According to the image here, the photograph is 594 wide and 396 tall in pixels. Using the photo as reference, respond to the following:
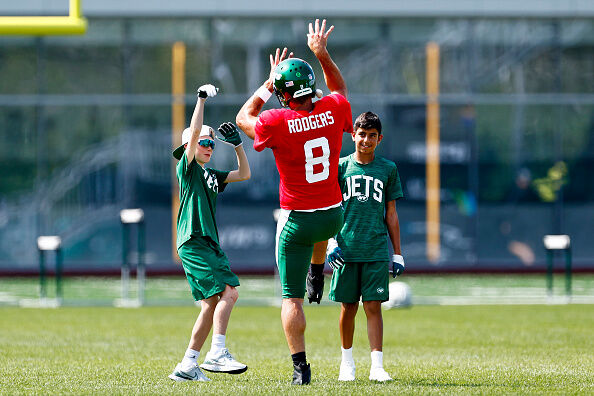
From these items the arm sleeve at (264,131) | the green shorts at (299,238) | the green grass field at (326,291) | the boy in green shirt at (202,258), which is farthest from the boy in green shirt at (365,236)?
the green grass field at (326,291)

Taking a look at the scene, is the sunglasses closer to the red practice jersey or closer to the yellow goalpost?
the red practice jersey

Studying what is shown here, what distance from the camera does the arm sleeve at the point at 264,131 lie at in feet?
25.0

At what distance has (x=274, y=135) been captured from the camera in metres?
7.64

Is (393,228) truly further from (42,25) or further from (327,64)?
(42,25)

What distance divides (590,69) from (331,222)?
18570 mm

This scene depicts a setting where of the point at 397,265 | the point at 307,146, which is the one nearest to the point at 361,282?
the point at 397,265

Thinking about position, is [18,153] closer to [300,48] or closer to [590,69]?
[300,48]

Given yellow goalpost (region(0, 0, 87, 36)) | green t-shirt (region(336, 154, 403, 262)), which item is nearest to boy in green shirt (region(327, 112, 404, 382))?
green t-shirt (region(336, 154, 403, 262))

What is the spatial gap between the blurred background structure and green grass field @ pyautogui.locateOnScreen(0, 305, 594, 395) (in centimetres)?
823

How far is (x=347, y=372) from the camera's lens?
8188mm

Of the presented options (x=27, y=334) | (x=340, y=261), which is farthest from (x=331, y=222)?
(x=27, y=334)

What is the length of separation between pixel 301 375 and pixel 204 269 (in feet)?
3.45

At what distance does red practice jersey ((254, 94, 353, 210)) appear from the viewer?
25.1 ft

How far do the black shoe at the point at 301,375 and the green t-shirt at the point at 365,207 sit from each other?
3.23 ft
